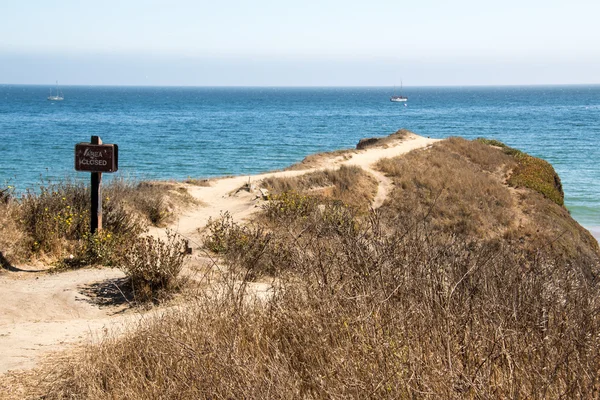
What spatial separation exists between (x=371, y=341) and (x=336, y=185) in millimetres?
16652

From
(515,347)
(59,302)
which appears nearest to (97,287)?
(59,302)

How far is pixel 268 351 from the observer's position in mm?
4602

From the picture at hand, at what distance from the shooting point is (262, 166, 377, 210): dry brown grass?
19375mm

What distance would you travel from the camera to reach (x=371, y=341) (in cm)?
404

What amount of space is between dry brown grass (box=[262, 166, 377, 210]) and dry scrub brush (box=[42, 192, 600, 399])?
1311 cm

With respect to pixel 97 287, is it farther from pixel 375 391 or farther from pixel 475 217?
pixel 475 217

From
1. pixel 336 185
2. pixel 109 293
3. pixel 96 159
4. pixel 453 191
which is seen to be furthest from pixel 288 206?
pixel 453 191

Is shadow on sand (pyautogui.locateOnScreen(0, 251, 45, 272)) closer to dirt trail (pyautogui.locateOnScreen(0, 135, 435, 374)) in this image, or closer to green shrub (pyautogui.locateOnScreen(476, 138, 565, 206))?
dirt trail (pyautogui.locateOnScreen(0, 135, 435, 374))

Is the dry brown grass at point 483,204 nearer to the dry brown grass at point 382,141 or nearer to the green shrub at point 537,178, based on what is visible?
the green shrub at point 537,178

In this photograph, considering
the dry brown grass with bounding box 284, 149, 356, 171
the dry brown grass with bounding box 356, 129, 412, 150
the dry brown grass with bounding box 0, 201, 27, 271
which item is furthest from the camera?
the dry brown grass with bounding box 356, 129, 412, 150

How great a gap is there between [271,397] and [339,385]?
16.4 inches

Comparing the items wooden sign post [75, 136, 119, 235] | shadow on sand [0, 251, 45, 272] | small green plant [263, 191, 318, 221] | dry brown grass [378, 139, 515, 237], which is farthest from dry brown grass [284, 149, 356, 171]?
shadow on sand [0, 251, 45, 272]

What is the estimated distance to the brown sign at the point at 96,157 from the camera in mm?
10195

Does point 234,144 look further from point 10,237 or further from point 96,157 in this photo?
point 10,237
